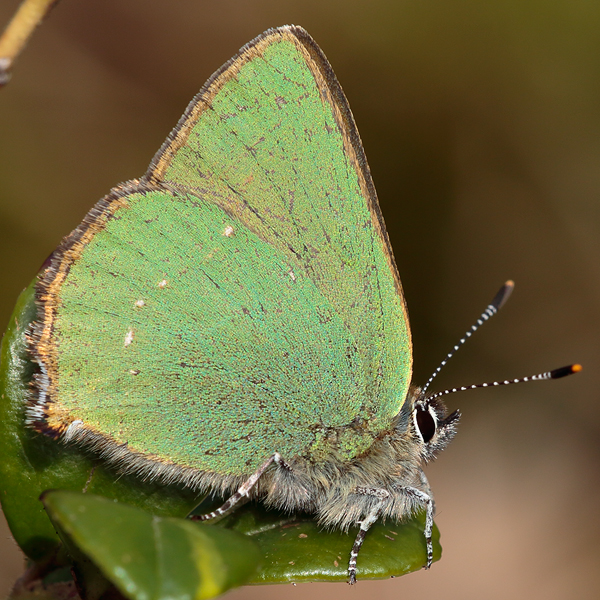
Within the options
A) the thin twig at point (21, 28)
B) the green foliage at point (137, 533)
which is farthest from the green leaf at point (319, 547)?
the thin twig at point (21, 28)

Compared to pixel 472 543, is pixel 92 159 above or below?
above

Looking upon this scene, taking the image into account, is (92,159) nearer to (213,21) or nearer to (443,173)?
(213,21)

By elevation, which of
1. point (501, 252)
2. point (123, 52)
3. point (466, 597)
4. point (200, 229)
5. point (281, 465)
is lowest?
point (466, 597)

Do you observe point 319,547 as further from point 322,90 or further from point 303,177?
point 322,90

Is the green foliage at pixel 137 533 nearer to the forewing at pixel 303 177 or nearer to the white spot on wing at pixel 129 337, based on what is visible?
the white spot on wing at pixel 129 337

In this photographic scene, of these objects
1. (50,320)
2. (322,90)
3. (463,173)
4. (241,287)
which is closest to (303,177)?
(322,90)

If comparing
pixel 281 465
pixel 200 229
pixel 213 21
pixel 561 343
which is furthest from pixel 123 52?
pixel 561 343
